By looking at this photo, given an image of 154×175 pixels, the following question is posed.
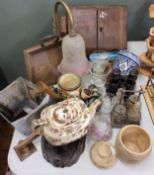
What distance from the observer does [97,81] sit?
2.80 feet

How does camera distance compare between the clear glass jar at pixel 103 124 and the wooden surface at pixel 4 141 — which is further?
the wooden surface at pixel 4 141

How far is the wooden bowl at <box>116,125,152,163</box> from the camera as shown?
0.66m

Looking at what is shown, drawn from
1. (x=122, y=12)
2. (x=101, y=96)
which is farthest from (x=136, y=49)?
Result: (x=101, y=96)

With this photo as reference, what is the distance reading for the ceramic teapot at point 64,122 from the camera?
594mm

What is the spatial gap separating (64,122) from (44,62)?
0.34m

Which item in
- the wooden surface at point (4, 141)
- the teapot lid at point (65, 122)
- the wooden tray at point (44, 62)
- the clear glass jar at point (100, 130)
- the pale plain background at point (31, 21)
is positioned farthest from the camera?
the wooden surface at point (4, 141)

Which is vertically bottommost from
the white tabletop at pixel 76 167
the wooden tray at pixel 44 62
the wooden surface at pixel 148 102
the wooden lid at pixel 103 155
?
the white tabletop at pixel 76 167

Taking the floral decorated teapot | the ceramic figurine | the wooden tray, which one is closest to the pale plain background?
the wooden tray

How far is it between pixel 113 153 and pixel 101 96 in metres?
0.18

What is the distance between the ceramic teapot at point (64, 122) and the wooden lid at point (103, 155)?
0.40 ft

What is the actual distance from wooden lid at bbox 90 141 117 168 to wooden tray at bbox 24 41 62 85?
0.30 m

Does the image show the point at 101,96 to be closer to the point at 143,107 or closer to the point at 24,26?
the point at 143,107

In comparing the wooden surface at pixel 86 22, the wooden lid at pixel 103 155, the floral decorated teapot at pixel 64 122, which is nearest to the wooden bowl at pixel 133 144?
the wooden lid at pixel 103 155

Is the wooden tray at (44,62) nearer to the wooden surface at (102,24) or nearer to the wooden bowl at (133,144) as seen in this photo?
the wooden surface at (102,24)
